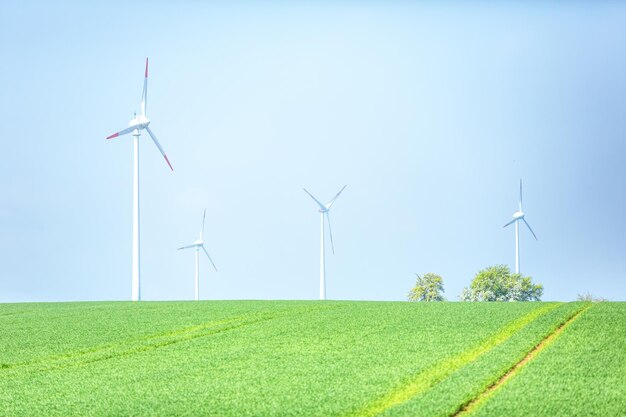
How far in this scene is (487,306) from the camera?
38188 mm

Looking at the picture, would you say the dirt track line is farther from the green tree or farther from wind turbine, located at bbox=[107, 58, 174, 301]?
the green tree

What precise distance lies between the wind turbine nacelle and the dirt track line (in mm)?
38005

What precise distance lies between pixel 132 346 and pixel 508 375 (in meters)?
13.8

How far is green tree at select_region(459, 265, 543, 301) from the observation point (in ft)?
284

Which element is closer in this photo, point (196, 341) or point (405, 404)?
A: point (405, 404)

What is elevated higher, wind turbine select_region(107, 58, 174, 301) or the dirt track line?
wind turbine select_region(107, 58, 174, 301)

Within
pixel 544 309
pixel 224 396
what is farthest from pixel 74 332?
pixel 544 309

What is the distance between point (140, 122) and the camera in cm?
5975

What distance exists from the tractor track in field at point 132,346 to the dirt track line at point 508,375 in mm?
12132

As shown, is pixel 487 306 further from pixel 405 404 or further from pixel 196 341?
pixel 405 404

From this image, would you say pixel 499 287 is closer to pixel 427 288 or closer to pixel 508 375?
pixel 427 288

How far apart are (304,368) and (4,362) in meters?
10.8

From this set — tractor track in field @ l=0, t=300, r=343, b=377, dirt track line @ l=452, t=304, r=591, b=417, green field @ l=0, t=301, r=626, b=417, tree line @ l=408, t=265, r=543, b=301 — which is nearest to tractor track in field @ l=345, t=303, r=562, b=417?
green field @ l=0, t=301, r=626, b=417

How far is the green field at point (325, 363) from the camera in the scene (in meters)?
18.3
